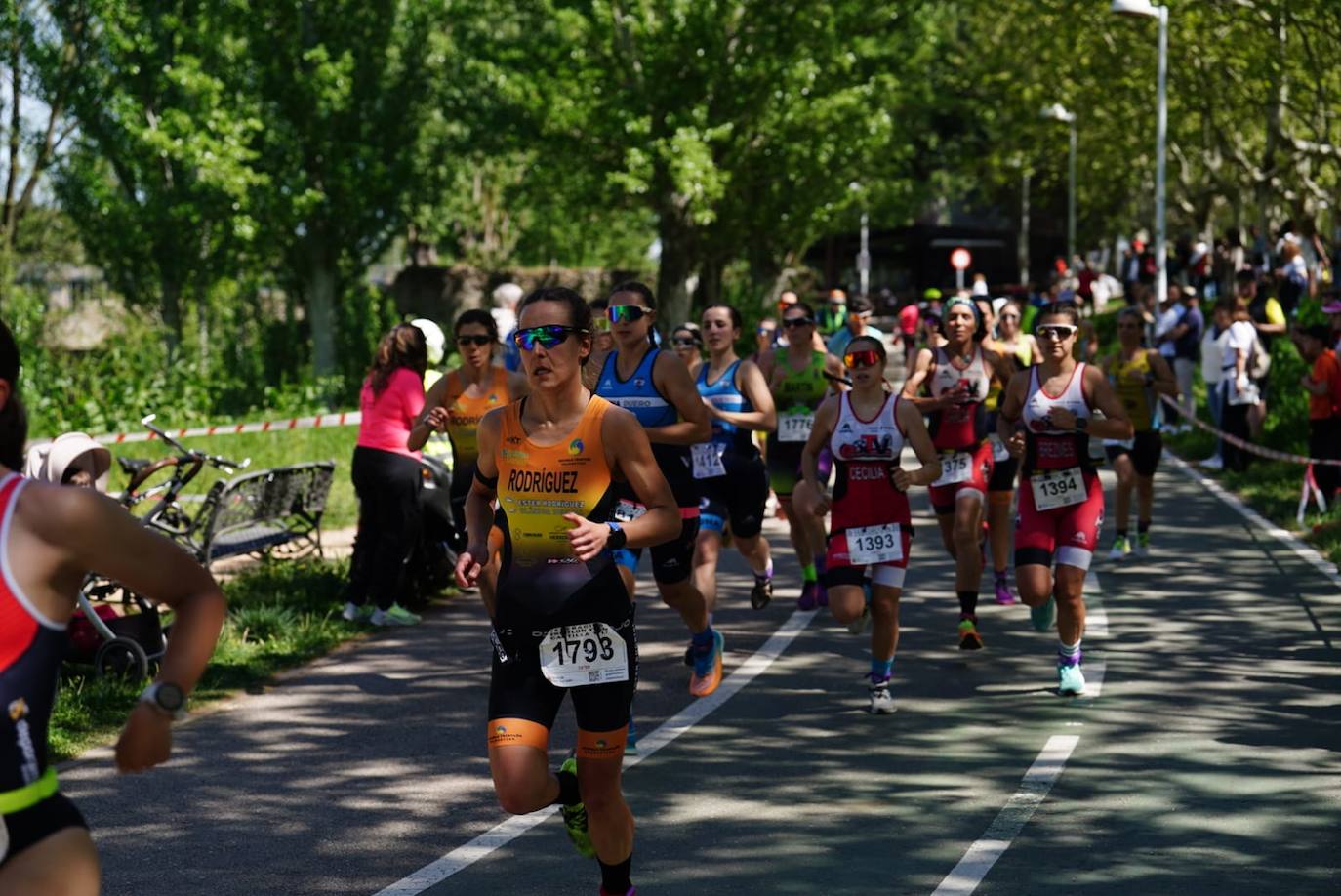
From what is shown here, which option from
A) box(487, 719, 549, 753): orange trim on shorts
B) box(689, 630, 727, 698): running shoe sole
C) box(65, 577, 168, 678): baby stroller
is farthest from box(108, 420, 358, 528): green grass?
box(487, 719, 549, 753): orange trim on shorts

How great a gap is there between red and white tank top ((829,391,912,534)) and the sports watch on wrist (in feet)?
18.7

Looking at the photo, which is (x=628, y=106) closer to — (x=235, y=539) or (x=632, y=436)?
(x=235, y=539)

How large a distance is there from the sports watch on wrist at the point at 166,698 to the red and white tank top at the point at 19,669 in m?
0.20

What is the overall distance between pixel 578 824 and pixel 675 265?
30.5 metres

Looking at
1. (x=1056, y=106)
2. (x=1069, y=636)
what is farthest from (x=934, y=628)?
(x=1056, y=106)

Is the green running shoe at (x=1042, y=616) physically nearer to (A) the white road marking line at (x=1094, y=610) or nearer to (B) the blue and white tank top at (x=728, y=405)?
(A) the white road marking line at (x=1094, y=610)

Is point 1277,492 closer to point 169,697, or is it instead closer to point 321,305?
point 169,697

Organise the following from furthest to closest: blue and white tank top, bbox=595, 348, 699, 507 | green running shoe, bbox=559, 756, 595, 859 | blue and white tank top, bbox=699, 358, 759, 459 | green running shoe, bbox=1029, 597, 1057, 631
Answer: blue and white tank top, bbox=699, 358, 759, 459 → green running shoe, bbox=1029, 597, 1057, 631 → blue and white tank top, bbox=595, 348, 699, 507 → green running shoe, bbox=559, 756, 595, 859

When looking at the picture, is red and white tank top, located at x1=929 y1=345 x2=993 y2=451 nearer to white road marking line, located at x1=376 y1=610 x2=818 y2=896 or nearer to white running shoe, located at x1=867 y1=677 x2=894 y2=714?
white road marking line, located at x1=376 y1=610 x2=818 y2=896

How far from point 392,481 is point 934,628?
3418 mm

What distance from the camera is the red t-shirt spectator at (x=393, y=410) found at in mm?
11695

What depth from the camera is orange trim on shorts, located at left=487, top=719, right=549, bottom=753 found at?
558cm

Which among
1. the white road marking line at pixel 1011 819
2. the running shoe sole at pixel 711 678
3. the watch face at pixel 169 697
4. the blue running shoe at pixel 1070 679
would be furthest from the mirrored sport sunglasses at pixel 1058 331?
the watch face at pixel 169 697

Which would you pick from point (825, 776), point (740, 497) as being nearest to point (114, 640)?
point (740, 497)
